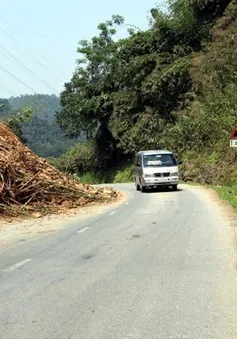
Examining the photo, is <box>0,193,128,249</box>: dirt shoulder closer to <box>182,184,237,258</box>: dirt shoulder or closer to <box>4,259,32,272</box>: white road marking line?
<box>4,259,32,272</box>: white road marking line

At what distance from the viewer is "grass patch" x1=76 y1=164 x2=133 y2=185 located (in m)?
51.9

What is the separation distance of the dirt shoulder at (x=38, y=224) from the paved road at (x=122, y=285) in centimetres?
74

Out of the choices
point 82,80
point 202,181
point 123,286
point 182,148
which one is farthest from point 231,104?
point 82,80

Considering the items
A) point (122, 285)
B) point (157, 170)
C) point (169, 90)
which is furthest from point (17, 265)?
point (169, 90)

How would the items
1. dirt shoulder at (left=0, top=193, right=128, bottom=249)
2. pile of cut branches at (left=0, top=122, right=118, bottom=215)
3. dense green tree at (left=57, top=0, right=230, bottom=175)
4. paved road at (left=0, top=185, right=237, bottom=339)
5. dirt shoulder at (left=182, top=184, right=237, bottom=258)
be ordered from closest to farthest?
paved road at (left=0, top=185, right=237, bottom=339)
dirt shoulder at (left=182, top=184, right=237, bottom=258)
dirt shoulder at (left=0, top=193, right=128, bottom=249)
pile of cut branches at (left=0, top=122, right=118, bottom=215)
dense green tree at (left=57, top=0, right=230, bottom=175)

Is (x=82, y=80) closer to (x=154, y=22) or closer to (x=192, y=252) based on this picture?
(x=154, y=22)

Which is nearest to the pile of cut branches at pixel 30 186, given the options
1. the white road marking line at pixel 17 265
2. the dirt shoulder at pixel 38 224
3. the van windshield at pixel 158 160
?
the dirt shoulder at pixel 38 224

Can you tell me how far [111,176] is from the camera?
55.8 meters

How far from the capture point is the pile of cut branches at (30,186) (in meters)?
17.4

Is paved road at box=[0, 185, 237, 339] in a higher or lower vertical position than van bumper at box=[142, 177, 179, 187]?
lower

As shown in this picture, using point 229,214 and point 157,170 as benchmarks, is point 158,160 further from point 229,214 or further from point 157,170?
point 229,214

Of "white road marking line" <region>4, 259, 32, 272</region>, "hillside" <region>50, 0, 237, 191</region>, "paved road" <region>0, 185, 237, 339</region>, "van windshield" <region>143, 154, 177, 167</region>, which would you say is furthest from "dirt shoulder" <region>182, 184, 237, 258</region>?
"hillside" <region>50, 0, 237, 191</region>

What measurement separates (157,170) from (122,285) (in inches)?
756

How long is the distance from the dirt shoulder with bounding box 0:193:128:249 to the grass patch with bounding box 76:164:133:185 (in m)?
31.8
